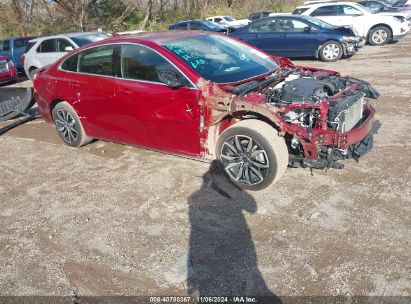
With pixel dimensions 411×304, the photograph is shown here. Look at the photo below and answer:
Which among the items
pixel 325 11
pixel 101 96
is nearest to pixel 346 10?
pixel 325 11

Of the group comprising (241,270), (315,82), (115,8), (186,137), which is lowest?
(241,270)

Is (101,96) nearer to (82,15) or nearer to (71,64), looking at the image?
(71,64)

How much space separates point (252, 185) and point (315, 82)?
1.41m

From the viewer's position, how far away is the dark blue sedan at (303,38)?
1236cm

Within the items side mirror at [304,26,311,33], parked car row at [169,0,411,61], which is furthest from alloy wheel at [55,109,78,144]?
side mirror at [304,26,311,33]

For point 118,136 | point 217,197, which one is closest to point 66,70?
point 118,136

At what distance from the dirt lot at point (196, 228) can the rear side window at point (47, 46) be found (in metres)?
6.87

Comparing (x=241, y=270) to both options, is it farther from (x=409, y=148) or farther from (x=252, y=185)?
(x=409, y=148)

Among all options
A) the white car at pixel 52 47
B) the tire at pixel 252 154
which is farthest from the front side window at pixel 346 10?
the tire at pixel 252 154

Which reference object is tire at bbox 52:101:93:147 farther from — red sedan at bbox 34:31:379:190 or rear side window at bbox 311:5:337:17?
rear side window at bbox 311:5:337:17

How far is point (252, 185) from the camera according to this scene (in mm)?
4434

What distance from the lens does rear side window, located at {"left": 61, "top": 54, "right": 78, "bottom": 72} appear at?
19.0 ft

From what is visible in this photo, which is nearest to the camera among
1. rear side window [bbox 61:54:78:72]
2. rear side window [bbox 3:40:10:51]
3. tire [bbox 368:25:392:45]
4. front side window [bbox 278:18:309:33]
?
rear side window [bbox 61:54:78:72]

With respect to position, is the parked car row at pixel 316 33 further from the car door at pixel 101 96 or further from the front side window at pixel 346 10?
the car door at pixel 101 96
